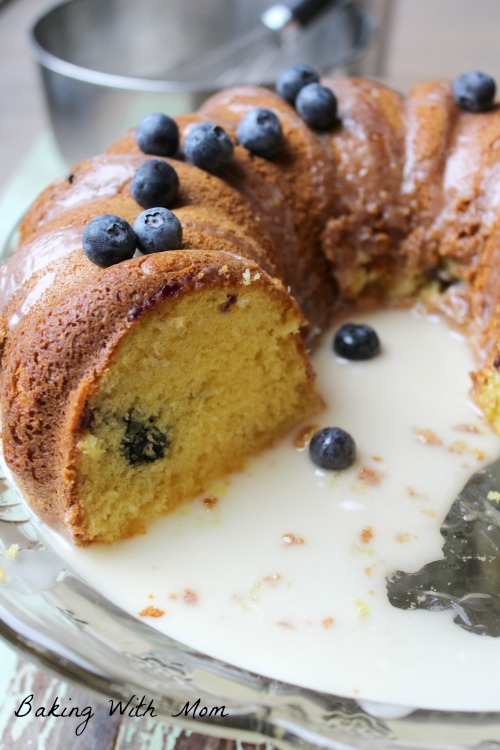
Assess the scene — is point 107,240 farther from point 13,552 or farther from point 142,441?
point 13,552

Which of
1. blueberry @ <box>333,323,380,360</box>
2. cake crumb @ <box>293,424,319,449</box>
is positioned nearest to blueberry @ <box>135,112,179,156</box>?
blueberry @ <box>333,323,380,360</box>

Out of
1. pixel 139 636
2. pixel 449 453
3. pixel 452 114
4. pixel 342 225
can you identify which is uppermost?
pixel 452 114

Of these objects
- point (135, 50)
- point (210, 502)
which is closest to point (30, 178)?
point (135, 50)

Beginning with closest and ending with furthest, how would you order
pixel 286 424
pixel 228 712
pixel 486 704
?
pixel 228 712, pixel 486 704, pixel 286 424

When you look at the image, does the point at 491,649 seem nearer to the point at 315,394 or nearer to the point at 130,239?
the point at 315,394

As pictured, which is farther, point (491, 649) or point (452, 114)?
point (452, 114)

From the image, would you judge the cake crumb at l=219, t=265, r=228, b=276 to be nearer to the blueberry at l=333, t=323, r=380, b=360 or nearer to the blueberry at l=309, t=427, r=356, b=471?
the blueberry at l=309, t=427, r=356, b=471

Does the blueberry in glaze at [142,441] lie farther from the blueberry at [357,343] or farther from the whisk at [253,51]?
the whisk at [253,51]

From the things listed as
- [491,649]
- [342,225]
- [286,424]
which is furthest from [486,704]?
[342,225]
